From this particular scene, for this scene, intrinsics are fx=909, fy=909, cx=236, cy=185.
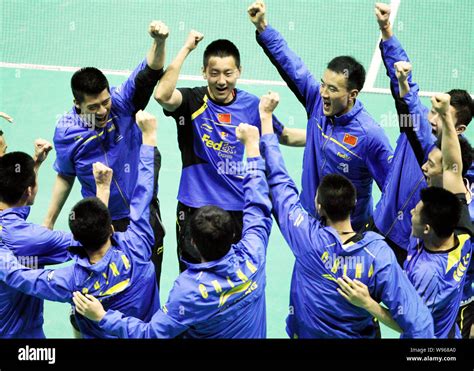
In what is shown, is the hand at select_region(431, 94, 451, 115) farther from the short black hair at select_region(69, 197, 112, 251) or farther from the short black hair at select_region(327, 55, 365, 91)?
the short black hair at select_region(69, 197, 112, 251)

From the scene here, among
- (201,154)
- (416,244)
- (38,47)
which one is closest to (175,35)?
(38,47)

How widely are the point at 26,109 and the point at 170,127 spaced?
1.97 meters

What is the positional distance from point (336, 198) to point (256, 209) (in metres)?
0.55

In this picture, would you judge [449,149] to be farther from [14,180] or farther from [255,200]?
[14,180]

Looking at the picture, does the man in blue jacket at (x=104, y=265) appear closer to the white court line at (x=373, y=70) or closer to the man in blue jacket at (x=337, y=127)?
the man in blue jacket at (x=337, y=127)

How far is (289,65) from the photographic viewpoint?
761 cm

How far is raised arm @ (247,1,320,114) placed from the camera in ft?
24.0

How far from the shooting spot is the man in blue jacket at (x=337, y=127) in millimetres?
7578

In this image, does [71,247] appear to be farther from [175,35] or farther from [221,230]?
[175,35]

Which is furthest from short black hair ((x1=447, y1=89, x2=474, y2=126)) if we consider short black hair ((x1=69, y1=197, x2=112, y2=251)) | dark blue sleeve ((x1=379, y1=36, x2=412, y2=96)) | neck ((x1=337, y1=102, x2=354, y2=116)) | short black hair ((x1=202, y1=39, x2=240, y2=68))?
short black hair ((x1=69, y1=197, x2=112, y2=251))

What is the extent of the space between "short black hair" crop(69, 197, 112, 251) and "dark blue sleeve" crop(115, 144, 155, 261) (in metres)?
0.21

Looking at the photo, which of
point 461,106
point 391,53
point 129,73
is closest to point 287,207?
point 391,53

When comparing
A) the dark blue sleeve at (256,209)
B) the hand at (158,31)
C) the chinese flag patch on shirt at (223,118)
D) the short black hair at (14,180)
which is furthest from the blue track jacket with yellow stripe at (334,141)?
the short black hair at (14,180)
